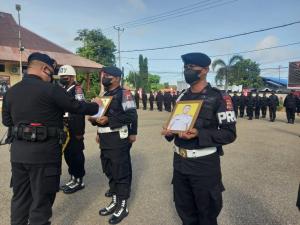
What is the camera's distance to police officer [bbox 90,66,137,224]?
4.36 metres

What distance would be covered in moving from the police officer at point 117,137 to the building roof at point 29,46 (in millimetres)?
22854

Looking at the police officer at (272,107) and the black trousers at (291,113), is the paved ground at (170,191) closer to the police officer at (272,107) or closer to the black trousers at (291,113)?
the black trousers at (291,113)

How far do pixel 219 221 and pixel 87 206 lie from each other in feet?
6.30

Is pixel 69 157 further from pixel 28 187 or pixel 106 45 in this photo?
pixel 106 45

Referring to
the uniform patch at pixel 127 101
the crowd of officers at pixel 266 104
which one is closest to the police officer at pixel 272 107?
the crowd of officers at pixel 266 104

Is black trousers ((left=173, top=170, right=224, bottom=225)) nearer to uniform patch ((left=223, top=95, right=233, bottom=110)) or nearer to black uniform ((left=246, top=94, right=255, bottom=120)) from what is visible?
uniform patch ((left=223, top=95, right=233, bottom=110))

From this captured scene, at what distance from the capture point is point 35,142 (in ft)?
10.4

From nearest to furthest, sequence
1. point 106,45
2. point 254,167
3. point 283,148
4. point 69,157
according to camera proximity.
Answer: point 69,157, point 254,167, point 283,148, point 106,45

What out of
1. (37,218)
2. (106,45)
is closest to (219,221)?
(37,218)

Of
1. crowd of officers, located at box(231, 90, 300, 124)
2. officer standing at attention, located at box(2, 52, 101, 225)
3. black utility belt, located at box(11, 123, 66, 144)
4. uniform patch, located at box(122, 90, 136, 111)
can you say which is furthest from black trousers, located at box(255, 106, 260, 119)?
black utility belt, located at box(11, 123, 66, 144)

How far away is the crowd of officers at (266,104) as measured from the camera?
17.5 m

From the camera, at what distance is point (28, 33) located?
30.4 metres

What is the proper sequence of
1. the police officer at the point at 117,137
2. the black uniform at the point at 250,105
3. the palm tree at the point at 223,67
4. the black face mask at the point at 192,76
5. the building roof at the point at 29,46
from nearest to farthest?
the black face mask at the point at 192,76 → the police officer at the point at 117,137 → the black uniform at the point at 250,105 → the building roof at the point at 29,46 → the palm tree at the point at 223,67

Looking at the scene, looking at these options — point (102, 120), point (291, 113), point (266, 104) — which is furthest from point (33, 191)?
point (266, 104)
